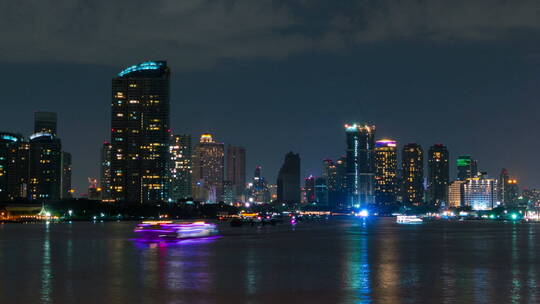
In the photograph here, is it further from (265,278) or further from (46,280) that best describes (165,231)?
(265,278)

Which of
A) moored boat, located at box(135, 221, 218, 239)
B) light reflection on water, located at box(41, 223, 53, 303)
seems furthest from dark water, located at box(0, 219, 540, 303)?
moored boat, located at box(135, 221, 218, 239)

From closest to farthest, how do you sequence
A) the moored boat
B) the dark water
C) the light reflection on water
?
the light reflection on water
the dark water
the moored boat

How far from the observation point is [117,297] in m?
30.8

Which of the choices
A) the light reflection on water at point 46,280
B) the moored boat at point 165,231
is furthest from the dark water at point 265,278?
the moored boat at point 165,231

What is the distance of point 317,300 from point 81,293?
10725 mm

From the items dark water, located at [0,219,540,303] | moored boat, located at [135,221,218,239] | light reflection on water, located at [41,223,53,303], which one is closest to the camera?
light reflection on water, located at [41,223,53,303]

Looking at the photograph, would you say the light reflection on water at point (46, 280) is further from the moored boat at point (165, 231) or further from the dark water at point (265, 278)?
the moored boat at point (165, 231)

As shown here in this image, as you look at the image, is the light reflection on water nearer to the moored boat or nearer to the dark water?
the dark water

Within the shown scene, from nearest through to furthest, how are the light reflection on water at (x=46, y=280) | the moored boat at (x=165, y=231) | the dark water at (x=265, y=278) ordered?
the light reflection on water at (x=46, y=280)
the dark water at (x=265, y=278)
the moored boat at (x=165, y=231)

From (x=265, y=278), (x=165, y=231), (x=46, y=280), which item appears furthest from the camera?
(x=165, y=231)

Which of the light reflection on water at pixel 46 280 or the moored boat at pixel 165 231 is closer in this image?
the light reflection on water at pixel 46 280

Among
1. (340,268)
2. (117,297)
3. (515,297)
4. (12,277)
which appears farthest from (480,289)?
(12,277)

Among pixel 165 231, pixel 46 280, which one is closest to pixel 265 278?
pixel 46 280

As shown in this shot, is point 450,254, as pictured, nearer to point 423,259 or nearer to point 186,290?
point 423,259
